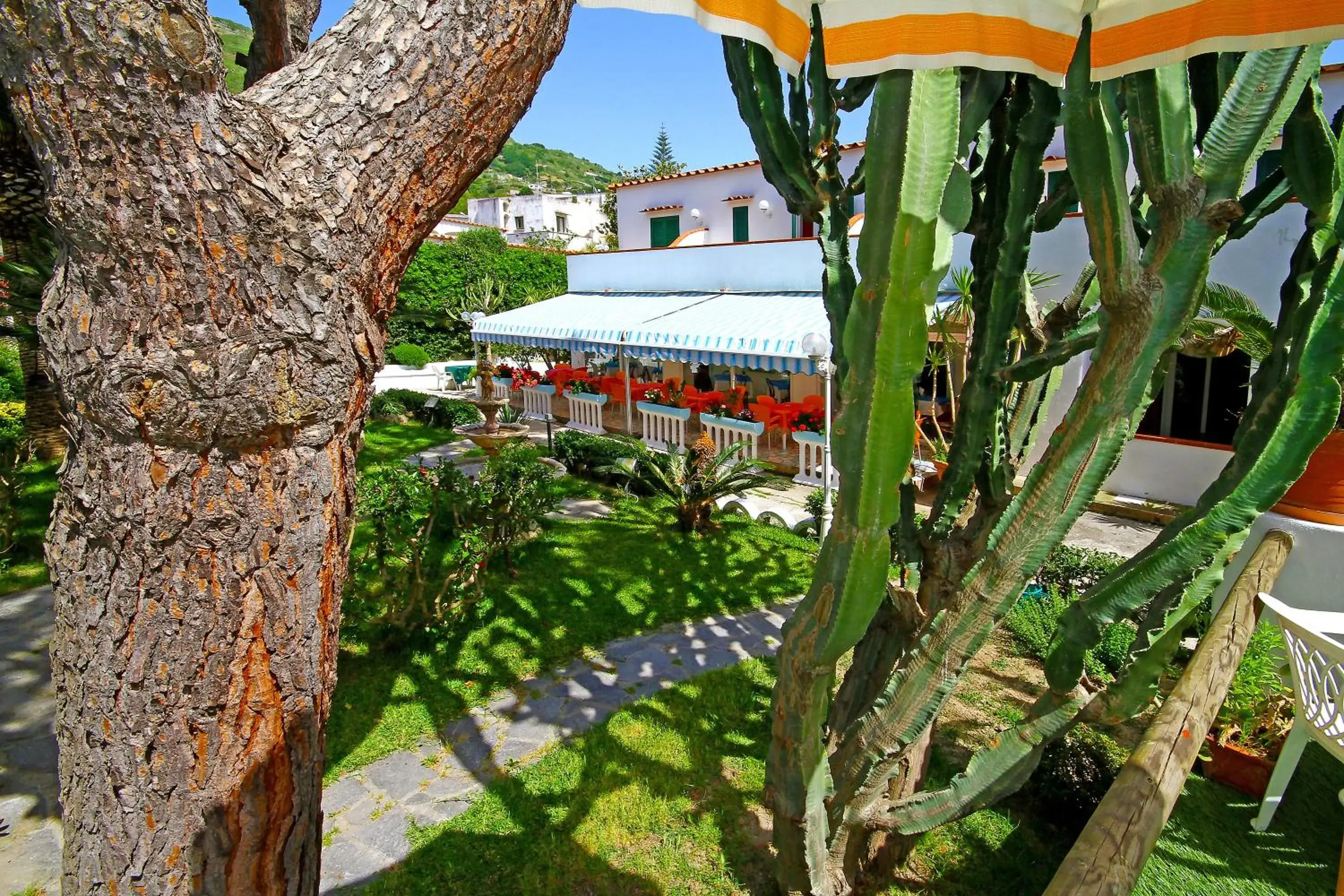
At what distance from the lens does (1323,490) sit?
232 inches

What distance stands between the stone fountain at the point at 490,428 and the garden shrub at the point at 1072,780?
11335 millimetres

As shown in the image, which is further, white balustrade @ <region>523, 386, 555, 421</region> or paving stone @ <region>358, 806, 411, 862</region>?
white balustrade @ <region>523, 386, 555, 421</region>

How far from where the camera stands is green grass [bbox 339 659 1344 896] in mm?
4191

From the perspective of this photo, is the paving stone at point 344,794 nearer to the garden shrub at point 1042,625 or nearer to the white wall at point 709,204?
the garden shrub at point 1042,625

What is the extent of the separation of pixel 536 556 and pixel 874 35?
27.8 feet

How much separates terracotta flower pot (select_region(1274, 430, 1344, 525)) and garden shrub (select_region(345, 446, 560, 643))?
7470 mm

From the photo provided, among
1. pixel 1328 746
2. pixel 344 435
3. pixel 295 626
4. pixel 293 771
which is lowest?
pixel 1328 746

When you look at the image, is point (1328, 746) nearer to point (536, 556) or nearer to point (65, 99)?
point (65, 99)

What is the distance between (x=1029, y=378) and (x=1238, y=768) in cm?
409

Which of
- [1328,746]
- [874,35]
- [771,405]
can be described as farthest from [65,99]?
[771,405]

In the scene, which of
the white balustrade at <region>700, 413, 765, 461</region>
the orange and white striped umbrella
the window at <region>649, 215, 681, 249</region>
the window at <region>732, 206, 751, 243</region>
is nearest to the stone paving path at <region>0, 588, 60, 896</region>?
the orange and white striped umbrella

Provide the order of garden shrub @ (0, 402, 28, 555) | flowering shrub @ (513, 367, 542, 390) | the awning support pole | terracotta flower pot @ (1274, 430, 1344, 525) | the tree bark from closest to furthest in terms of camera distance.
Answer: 1. the tree bark
2. terracotta flower pot @ (1274, 430, 1344, 525)
3. garden shrub @ (0, 402, 28, 555)
4. the awning support pole
5. flowering shrub @ (513, 367, 542, 390)

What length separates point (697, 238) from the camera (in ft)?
71.3

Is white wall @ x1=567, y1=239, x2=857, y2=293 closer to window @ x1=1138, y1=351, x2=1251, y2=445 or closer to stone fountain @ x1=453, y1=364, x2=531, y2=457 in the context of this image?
stone fountain @ x1=453, y1=364, x2=531, y2=457
